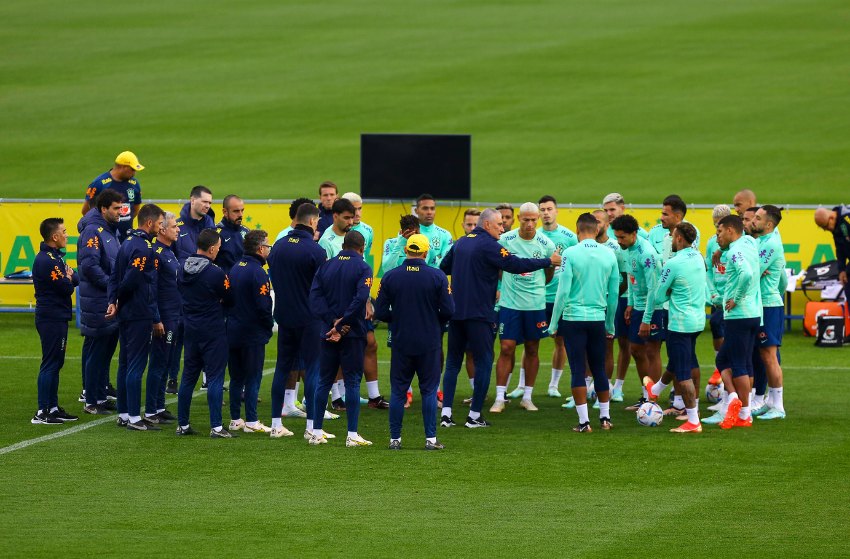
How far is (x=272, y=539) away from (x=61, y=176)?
29194 millimetres

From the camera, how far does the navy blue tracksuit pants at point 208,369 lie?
13117 mm

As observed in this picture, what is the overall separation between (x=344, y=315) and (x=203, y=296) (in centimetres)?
155

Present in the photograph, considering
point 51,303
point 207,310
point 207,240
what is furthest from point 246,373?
point 51,303

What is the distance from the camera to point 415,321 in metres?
12.5

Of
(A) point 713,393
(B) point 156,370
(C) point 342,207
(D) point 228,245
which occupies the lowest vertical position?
(A) point 713,393

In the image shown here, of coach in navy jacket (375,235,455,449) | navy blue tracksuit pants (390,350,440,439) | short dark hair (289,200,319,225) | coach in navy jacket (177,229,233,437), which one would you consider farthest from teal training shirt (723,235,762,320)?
coach in navy jacket (177,229,233,437)

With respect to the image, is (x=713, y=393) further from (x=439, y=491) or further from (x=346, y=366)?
(x=439, y=491)

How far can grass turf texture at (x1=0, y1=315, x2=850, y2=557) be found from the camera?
937 cm

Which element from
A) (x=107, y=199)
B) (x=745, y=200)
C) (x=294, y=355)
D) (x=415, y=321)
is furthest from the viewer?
(x=745, y=200)

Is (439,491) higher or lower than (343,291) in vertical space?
lower

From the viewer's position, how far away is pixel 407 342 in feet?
41.3

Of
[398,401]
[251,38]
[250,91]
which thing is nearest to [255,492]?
[398,401]

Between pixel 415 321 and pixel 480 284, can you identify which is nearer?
pixel 415 321

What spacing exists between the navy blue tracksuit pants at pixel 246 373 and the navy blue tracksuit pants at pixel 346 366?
100cm
